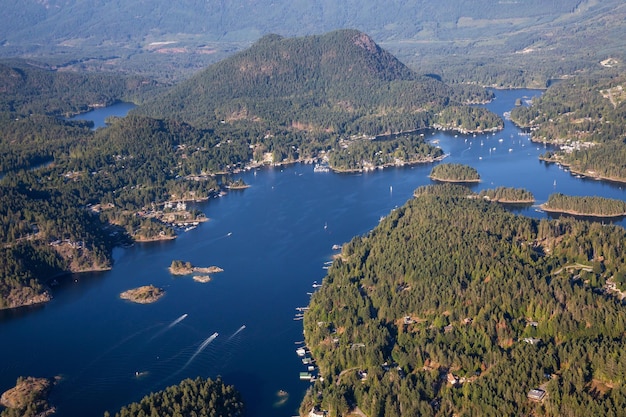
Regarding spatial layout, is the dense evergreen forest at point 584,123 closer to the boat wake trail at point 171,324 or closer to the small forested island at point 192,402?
the boat wake trail at point 171,324

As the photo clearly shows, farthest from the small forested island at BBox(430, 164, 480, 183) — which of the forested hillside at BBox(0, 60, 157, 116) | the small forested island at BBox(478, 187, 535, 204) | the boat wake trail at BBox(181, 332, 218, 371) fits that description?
the forested hillside at BBox(0, 60, 157, 116)

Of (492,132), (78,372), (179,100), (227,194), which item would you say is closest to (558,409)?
(78,372)

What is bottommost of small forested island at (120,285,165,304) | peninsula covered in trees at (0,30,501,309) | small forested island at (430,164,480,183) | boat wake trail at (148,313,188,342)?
boat wake trail at (148,313,188,342)

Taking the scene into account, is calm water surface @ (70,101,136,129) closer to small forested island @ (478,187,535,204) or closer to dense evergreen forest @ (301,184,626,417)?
small forested island @ (478,187,535,204)

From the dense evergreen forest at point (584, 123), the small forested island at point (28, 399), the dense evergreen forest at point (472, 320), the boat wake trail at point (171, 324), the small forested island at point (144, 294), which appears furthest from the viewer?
the dense evergreen forest at point (584, 123)

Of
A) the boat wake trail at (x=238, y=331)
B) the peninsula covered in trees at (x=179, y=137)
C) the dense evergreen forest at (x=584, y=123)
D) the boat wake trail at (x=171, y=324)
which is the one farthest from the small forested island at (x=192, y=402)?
the dense evergreen forest at (x=584, y=123)

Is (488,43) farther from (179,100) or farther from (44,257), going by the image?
(44,257)
